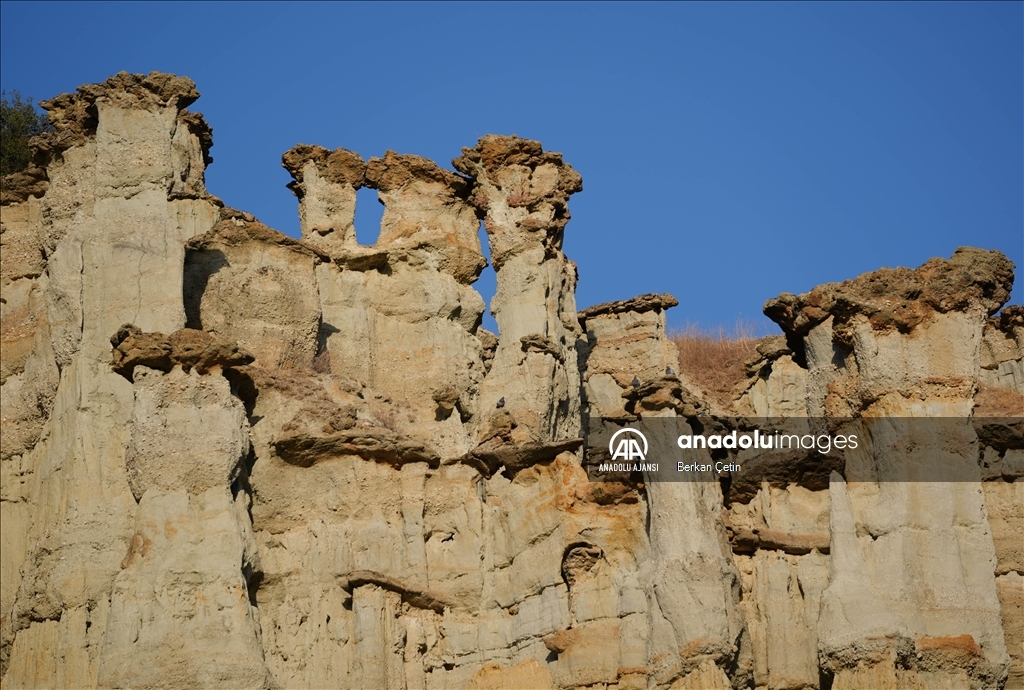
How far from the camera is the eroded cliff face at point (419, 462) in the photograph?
960 inches

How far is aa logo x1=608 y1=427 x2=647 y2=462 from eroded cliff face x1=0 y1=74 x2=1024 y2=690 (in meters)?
0.26

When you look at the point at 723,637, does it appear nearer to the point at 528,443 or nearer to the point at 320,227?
the point at 528,443

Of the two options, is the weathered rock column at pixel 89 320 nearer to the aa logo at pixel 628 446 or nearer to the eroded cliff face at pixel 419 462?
the eroded cliff face at pixel 419 462

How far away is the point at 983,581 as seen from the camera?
23922mm

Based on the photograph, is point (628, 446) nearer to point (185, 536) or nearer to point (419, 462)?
point (419, 462)

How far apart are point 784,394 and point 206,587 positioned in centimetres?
1203

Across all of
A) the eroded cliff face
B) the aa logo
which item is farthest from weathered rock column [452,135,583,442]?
the aa logo

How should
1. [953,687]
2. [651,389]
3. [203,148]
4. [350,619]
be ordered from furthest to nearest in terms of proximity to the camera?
[203,148], [350,619], [651,389], [953,687]

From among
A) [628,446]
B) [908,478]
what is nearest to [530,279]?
[628,446]

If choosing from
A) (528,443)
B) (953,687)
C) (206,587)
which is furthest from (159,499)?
(953,687)

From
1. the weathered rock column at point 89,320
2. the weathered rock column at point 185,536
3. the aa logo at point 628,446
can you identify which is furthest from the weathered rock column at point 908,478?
the weathered rock column at point 89,320

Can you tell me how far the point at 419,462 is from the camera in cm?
2858

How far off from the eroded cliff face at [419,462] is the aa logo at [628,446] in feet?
0.85

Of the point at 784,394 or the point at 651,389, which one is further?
the point at 784,394
